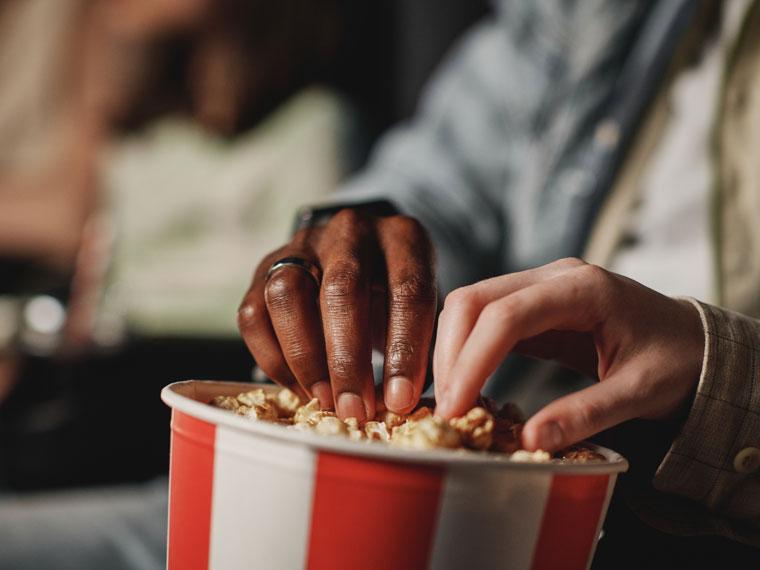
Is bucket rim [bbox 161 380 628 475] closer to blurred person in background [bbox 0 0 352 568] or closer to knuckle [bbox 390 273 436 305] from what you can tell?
knuckle [bbox 390 273 436 305]

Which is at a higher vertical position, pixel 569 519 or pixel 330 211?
pixel 330 211

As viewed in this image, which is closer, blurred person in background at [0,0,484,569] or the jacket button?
the jacket button

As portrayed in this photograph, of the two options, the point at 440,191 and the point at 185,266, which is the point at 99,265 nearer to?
the point at 185,266

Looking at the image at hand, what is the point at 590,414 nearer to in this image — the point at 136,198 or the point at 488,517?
the point at 488,517

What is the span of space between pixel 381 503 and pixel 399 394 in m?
0.08

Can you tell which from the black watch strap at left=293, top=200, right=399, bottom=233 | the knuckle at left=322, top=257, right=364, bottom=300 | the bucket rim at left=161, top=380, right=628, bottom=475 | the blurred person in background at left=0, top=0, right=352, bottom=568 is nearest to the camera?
the bucket rim at left=161, top=380, right=628, bottom=475

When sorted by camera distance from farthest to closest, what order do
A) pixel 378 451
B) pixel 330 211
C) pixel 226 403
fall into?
1. pixel 330 211
2. pixel 226 403
3. pixel 378 451

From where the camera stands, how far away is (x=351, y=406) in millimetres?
367

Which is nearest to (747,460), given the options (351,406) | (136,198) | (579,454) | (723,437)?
(723,437)

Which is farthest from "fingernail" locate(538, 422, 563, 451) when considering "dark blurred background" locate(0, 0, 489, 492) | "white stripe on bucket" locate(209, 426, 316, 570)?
"dark blurred background" locate(0, 0, 489, 492)

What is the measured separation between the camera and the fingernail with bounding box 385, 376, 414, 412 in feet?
1.19

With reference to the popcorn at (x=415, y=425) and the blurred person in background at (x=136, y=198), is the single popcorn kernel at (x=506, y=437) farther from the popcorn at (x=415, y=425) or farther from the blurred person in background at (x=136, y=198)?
the blurred person in background at (x=136, y=198)

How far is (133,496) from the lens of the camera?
798 millimetres

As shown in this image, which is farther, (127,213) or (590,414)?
(127,213)
